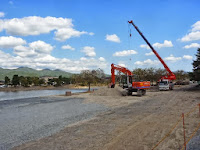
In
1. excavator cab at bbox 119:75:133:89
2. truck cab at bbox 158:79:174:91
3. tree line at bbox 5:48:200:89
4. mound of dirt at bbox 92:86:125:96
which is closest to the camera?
excavator cab at bbox 119:75:133:89

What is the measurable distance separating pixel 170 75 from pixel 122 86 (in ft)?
63.4

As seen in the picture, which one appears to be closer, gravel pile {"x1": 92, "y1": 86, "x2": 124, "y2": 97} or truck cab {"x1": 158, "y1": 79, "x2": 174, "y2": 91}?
gravel pile {"x1": 92, "y1": 86, "x2": 124, "y2": 97}

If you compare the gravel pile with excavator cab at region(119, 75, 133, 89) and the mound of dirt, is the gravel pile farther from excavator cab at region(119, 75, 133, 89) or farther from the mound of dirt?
excavator cab at region(119, 75, 133, 89)

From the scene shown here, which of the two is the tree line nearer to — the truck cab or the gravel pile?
the gravel pile

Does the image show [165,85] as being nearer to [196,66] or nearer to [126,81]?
[196,66]

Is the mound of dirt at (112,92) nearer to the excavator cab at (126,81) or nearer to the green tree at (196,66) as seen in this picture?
the excavator cab at (126,81)

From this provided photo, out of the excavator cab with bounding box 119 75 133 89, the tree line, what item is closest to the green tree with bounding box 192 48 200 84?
the tree line

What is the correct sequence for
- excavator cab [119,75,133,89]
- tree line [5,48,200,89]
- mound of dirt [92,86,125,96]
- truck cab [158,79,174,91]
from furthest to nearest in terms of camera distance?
truck cab [158,79,174,91]
tree line [5,48,200,89]
mound of dirt [92,86,125,96]
excavator cab [119,75,133,89]

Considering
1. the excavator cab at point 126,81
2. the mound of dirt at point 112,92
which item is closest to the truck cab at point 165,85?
the mound of dirt at point 112,92

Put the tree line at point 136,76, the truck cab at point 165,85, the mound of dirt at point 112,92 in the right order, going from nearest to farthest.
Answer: the mound of dirt at point 112,92, the tree line at point 136,76, the truck cab at point 165,85

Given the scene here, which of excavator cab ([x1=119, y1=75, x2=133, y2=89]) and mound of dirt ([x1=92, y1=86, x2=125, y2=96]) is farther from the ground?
excavator cab ([x1=119, y1=75, x2=133, y2=89])

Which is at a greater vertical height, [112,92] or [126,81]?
[126,81]

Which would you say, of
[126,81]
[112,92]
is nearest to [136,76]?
[126,81]

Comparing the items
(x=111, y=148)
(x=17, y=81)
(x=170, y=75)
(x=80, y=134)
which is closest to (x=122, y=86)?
(x=170, y=75)
